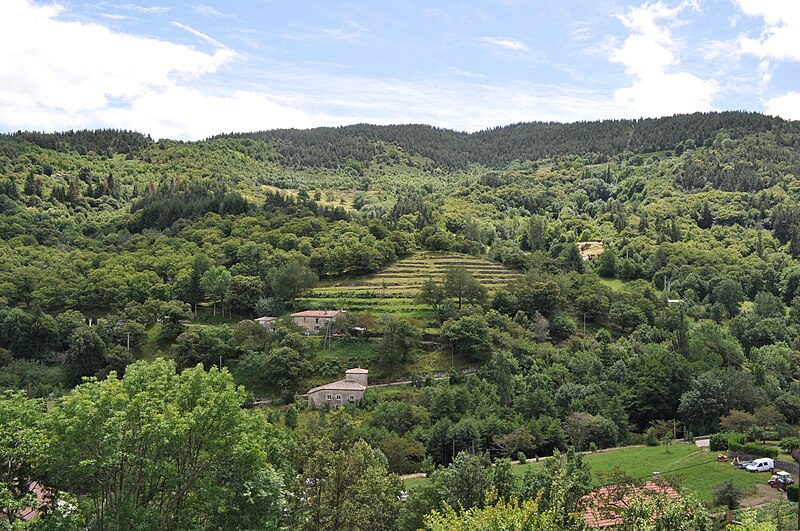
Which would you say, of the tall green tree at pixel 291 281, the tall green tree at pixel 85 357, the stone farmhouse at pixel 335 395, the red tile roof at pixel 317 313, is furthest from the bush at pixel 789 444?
the tall green tree at pixel 85 357

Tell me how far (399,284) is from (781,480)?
47241 mm

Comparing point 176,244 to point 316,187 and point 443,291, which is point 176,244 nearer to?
point 443,291

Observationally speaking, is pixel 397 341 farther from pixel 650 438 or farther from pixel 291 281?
pixel 650 438

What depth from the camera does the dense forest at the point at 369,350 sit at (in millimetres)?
19438

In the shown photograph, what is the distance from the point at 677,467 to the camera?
1593 inches

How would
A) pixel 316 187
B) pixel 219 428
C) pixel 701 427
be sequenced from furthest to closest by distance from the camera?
1. pixel 316 187
2. pixel 701 427
3. pixel 219 428

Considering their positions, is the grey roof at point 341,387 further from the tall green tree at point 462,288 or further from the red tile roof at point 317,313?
the tall green tree at point 462,288

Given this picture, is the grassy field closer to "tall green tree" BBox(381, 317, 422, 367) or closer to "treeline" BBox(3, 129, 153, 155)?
"tall green tree" BBox(381, 317, 422, 367)

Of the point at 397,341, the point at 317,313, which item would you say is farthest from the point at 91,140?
the point at 397,341

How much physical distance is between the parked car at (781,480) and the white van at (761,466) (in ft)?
4.94

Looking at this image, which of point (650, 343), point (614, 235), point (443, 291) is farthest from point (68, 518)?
point (614, 235)

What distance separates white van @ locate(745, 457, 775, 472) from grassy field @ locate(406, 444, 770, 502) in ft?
1.91

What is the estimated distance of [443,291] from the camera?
68375 mm

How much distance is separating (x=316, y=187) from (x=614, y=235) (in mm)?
88933
